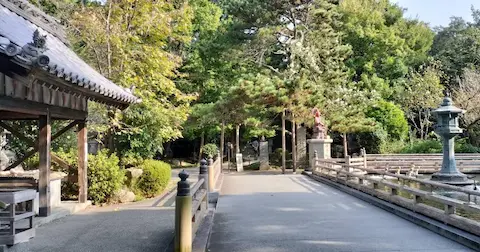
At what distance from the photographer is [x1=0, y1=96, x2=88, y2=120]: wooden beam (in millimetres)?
5846

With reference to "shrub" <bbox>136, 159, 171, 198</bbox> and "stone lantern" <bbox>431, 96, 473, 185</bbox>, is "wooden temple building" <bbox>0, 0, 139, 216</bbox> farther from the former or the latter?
"stone lantern" <bbox>431, 96, 473, 185</bbox>

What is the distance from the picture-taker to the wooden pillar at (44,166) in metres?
7.62

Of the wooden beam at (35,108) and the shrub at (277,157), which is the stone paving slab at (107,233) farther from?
the shrub at (277,157)

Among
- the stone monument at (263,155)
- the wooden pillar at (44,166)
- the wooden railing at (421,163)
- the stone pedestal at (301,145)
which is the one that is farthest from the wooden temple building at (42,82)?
the stone pedestal at (301,145)

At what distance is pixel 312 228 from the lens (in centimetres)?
820

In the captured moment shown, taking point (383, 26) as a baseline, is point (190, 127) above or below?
below

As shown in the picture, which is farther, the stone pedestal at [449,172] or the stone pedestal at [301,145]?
the stone pedestal at [301,145]

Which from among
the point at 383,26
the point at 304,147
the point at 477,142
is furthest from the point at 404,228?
the point at 383,26

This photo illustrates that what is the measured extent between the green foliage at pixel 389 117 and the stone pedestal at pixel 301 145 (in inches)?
205

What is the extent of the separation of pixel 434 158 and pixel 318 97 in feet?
23.4

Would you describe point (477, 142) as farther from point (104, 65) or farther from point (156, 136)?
point (104, 65)

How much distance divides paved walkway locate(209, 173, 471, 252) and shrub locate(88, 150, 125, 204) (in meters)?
2.88

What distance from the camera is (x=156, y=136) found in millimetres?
16594

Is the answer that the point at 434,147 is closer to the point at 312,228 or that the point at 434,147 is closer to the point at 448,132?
the point at 448,132
